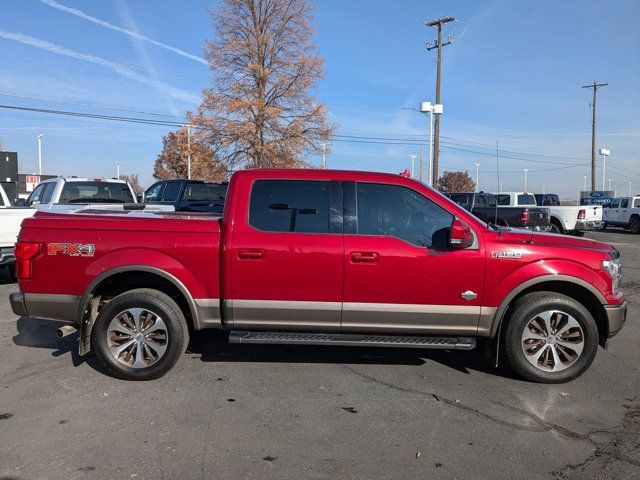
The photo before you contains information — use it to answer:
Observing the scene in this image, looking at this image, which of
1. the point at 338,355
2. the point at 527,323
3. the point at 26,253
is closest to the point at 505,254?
the point at 527,323

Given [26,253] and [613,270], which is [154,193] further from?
[613,270]

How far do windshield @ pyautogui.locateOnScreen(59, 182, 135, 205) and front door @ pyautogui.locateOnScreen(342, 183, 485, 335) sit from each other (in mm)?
8230

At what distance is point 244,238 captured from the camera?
4680 millimetres

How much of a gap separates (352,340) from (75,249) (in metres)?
2.69

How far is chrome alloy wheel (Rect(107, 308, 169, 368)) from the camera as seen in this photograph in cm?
474

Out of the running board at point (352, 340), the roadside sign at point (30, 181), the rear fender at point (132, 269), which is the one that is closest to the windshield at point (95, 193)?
the rear fender at point (132, 269)

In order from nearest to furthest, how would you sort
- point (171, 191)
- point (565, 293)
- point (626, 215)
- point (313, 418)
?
point (313, 418)
point (565, 293)
point (171, 191)
point (626, 215)

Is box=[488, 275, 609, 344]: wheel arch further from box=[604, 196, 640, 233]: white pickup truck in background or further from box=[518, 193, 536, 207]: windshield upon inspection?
box=[604, 196, 640, 233]: white pickup truck in background

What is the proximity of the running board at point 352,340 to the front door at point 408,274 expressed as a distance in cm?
8

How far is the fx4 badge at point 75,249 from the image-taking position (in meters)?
4.69

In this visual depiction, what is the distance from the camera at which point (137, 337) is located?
4.75 meters

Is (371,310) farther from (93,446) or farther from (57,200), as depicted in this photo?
(57,200)

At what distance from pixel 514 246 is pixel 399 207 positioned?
3.63 feet

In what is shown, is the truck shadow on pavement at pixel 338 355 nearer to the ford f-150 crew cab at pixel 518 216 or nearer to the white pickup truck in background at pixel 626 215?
the ford f-150 crew cab at pixel 518 216
